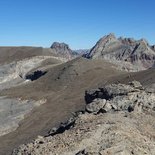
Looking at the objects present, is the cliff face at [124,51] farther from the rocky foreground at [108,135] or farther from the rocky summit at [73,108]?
the rocky foreground at [108,135]

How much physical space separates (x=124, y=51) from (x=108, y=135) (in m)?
137

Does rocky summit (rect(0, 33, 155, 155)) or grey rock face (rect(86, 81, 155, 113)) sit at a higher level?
grey rock face (rect(86, 81, 155, 113))

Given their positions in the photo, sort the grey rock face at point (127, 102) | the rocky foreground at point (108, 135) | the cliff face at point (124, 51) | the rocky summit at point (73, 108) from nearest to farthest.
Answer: the rocky foreground at point (108, 135) < the rocky summit at point (73, 108) < the grey rock face at point (127, 102) < the cliff face at point (124, 51)

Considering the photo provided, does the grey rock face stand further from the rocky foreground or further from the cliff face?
the cliff face

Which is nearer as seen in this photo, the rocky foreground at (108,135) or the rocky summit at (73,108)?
the rocky foreground at (108,135)

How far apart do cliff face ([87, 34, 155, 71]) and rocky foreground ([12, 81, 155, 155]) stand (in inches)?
4664

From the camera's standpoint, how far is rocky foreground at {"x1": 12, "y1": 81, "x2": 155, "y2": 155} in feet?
65.6

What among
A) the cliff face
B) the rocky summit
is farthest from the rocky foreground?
the cliff face

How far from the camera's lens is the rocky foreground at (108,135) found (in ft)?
65.6

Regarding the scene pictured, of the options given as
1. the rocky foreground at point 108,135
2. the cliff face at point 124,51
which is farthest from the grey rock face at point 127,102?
the cliff face at point 124,51

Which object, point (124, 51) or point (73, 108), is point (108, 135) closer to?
point (73, 108)

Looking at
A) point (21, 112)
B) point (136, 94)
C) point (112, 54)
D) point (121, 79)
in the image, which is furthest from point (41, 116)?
point (112, 54)

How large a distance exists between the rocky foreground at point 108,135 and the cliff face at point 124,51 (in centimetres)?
11847

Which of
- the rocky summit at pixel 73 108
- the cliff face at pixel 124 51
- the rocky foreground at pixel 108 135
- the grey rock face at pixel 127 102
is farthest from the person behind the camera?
the cliff face at pixel 124 51
